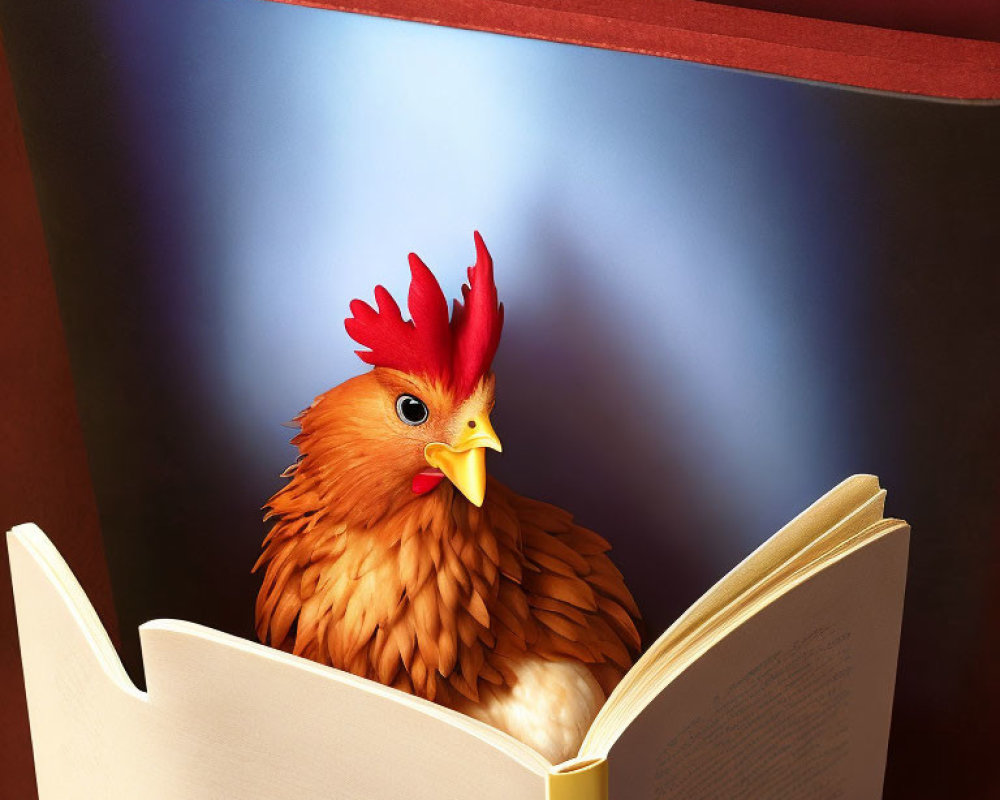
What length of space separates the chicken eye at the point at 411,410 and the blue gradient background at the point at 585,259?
0.59 feet

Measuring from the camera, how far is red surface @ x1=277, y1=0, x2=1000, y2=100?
27.8 inches

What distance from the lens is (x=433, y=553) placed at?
0.69 metres

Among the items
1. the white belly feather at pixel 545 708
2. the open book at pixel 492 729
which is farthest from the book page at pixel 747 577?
the white belly feather at pixel 545 708

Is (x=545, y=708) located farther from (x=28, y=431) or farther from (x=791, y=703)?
(x=28, y=431)

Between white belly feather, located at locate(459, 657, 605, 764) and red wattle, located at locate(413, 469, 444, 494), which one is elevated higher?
red wattle, located at locate(413, 469, 444, 494)

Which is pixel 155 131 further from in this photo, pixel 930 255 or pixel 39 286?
pixel 930 255

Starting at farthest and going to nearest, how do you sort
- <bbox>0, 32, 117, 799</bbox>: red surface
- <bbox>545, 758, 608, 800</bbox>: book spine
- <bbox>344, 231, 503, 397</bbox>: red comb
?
<bbox>0, 32, 117, 799</bbox>: red surface → <bbox>344, 231, 503, 397</bbox>: red comb → <bbox>545, 758, 608, 800</bbox>: book spine

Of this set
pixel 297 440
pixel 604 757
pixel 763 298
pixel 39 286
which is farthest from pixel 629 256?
pixel 39 286

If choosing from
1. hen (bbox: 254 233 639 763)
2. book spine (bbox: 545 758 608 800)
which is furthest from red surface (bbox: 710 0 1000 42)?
book spine (bbox: 545 758 608 800)

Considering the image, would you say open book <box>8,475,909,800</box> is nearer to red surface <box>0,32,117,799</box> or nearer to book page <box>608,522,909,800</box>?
book page <box>608,522,909,800</box>

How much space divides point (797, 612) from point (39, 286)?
658mm

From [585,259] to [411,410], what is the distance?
7.5 inches

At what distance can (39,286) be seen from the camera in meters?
0.95

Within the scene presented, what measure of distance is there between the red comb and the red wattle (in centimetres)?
5
